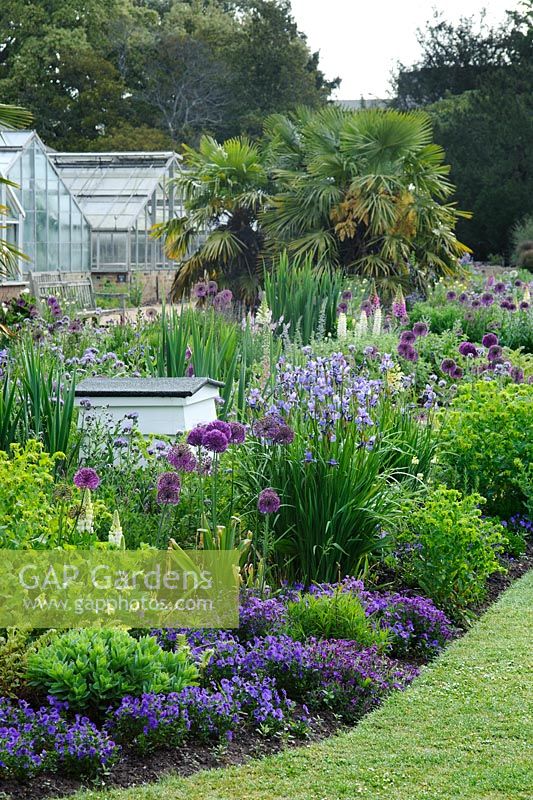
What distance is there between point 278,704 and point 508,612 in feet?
5.37

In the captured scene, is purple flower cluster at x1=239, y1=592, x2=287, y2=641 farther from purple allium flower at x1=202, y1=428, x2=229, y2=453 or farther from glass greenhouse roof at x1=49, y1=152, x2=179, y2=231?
glass greenhouse roof at x1=49, y1=152, x2=179, y2=231

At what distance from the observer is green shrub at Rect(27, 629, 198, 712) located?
3.23 metres

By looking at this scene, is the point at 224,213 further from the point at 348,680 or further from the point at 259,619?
the point at 348,680

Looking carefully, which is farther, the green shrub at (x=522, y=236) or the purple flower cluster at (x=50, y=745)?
the green shrub at (x=522, y=236)

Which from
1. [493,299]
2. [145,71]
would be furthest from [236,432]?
[145,71]

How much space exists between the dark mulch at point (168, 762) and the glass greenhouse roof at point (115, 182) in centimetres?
2520

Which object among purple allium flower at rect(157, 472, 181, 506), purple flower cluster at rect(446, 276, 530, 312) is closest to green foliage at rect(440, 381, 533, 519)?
purple allium flower at rect(157, 472, 181, 506)

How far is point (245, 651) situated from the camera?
3799 millimetres

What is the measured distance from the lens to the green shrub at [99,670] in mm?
3229

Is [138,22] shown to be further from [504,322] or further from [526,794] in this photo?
[526,794]

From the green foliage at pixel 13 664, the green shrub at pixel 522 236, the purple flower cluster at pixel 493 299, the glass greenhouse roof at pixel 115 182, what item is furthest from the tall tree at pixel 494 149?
the green foliage at pixel 13 664

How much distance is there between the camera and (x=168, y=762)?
3.21 meters

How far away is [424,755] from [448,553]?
1.37 meters

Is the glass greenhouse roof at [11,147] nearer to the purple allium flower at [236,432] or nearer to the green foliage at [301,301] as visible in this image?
the green foliage at [301,301]
